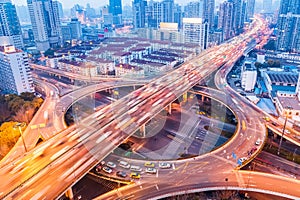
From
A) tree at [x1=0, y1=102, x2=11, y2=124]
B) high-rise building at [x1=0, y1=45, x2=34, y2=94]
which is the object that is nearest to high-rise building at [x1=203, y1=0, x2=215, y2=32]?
high-rise building at [x1=0, y1=45, x2=34, y2=94]

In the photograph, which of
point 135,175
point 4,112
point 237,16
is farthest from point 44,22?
point 237,16

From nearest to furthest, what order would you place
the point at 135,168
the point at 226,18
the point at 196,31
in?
the point at 135,168 → the point at 196,31 → the point at 226,18

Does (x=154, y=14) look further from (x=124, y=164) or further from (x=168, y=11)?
(x=124, y=164)

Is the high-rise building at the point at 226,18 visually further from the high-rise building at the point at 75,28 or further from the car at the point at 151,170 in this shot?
the car at the point at 151,170

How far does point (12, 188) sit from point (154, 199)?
14.3 m

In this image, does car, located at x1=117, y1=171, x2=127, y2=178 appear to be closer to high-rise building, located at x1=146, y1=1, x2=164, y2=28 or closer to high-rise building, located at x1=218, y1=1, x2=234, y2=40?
high-rise building, located at x1=218, y1=1, x2=234, y2=40

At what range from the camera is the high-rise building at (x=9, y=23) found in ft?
297

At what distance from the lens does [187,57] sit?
251 feet

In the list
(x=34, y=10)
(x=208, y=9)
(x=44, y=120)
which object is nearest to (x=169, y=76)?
(x=44, y=120)

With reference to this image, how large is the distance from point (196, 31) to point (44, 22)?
73.0 m

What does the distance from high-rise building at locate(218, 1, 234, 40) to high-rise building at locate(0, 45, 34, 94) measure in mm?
109251

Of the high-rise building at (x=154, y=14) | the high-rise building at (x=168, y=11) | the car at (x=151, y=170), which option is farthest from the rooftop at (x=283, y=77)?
the high-rise building at (x=168, y=11)

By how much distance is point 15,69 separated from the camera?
48562 mm

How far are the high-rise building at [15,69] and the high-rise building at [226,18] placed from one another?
10925 cm
